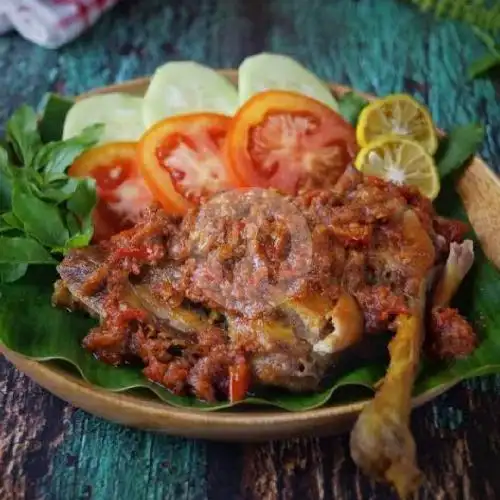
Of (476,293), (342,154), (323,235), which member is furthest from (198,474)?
(342,154)

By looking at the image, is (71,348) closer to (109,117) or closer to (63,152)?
(63,152)

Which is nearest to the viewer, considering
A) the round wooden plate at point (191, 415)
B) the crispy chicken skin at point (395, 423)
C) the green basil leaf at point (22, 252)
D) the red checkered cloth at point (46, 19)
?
the crispy chicken skin at point (395, 423)

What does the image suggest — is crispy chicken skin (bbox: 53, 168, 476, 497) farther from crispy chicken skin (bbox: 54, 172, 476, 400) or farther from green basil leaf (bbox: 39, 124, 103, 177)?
green basil leaf (bbox: 39, 124, 103, 177)

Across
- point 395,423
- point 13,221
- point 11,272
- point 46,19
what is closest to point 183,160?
point 13,221

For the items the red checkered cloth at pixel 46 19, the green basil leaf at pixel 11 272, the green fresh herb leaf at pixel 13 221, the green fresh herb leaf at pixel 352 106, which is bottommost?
the red checkered cloth at pixel 46 19

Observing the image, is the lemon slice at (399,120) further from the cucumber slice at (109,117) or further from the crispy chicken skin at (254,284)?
the cucumber slice at (109,117)

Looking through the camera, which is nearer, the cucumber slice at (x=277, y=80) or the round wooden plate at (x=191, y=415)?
the round wooden plate at (x=191, y=415)

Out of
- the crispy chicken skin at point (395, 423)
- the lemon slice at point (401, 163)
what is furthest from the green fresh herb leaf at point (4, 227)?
the crispy chicken skin at point (395, 423)

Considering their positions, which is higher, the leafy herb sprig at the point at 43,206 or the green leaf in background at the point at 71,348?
the leafy herb sprig at the point at 43,206
